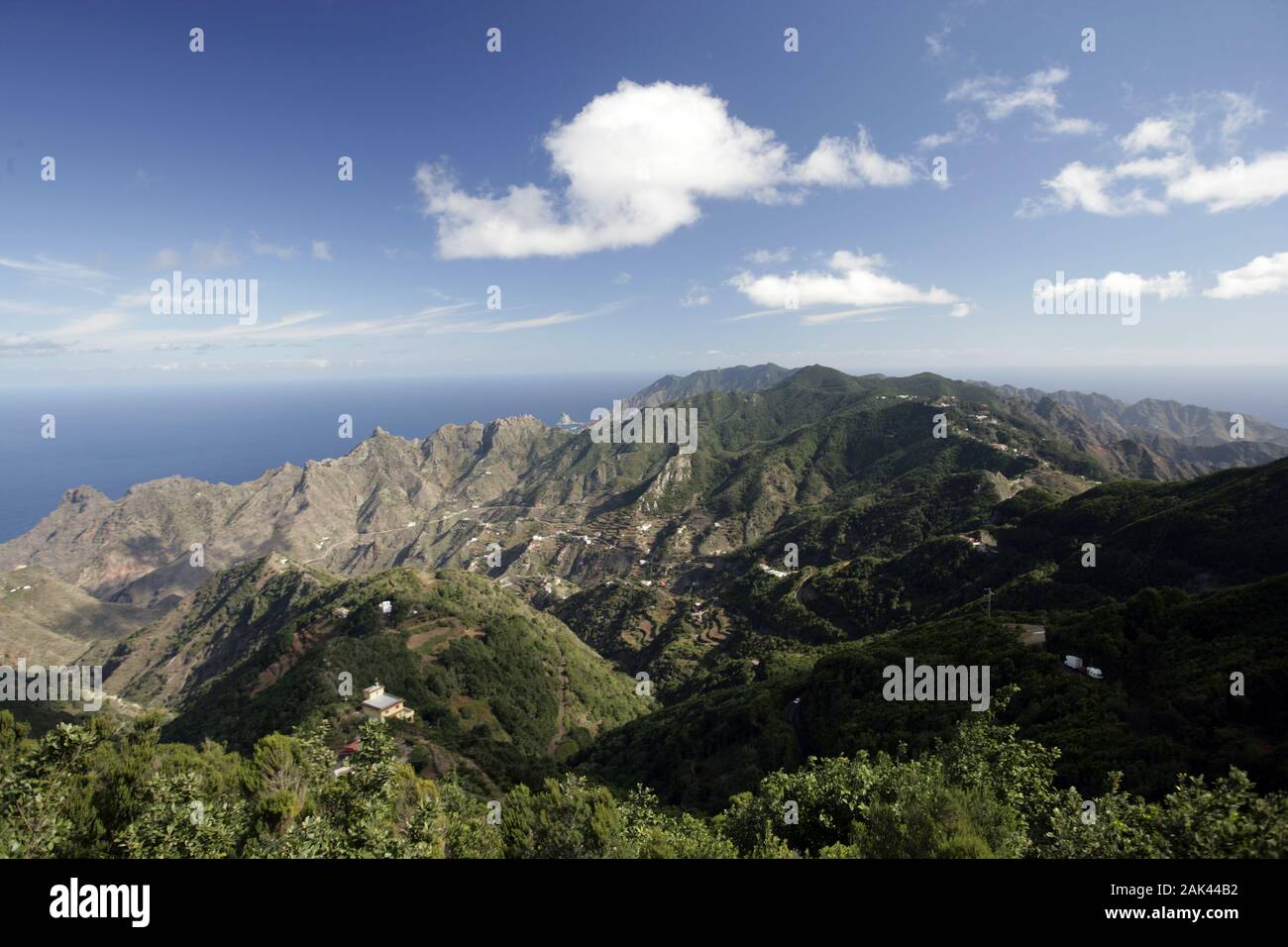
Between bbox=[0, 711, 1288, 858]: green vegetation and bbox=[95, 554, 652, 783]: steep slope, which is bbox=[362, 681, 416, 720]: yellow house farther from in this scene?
bbox=[0, 711, 1288, 858]: green vegetation

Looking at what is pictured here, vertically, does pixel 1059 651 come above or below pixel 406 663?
above

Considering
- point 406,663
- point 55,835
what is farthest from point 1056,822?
point 406,663

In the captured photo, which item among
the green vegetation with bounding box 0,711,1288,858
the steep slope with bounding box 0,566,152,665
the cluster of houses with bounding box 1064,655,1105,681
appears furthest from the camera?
the steep slope with bounding box 0,566,152,665

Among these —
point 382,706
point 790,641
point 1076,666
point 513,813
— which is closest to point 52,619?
point 382,706

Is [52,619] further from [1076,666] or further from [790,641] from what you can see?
[1076,666]

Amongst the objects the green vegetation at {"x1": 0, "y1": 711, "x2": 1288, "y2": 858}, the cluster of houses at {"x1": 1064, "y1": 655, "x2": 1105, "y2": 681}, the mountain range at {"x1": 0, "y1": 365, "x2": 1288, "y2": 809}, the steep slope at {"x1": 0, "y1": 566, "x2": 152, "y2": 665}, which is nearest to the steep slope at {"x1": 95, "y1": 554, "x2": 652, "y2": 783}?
the mountain range at {"x1": 0, "y1": 365, "x2": 1288, "y2": 809}

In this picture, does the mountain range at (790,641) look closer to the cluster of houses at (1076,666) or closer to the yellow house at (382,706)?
the cluster of houses at (1076,666)

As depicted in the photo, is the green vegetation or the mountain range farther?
the mountain range
